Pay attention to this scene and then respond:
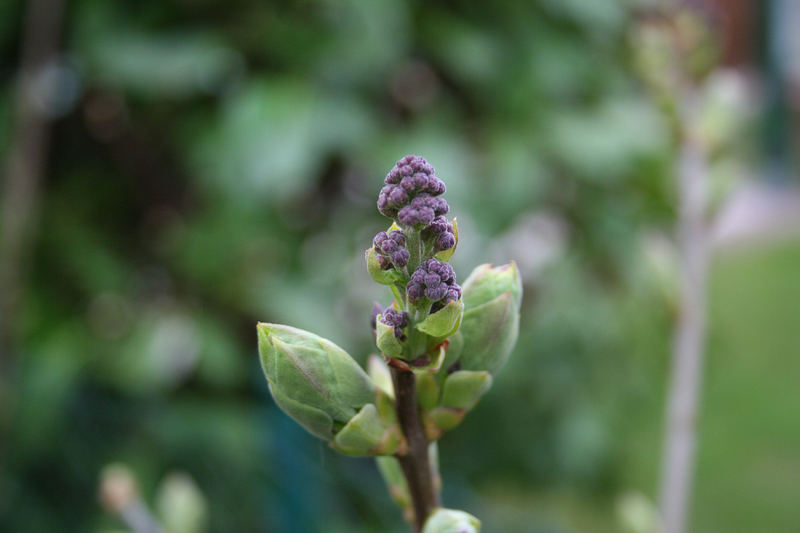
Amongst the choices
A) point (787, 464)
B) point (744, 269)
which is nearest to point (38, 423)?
point (787, 464)

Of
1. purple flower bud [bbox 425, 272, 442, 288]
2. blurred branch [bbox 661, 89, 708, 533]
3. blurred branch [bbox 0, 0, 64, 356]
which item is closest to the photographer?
purple flower bud [bbox 425, 272, 442, 288]

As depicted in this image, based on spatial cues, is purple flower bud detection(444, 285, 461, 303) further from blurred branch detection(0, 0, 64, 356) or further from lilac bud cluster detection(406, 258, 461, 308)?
blurred branch detection(0, 0, 64, 356)

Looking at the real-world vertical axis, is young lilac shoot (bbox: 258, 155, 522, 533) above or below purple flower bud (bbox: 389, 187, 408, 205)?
below

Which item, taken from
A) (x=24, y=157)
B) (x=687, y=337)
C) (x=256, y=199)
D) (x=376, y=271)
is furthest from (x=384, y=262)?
(x=24, y=157)

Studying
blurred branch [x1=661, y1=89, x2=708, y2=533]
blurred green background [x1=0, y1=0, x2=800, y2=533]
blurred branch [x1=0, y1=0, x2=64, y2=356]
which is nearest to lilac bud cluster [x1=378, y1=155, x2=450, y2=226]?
blurred branch [x1=661, y1=89, x2=708, y2=533]

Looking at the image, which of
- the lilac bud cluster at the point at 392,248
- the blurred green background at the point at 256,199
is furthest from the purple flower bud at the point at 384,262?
the blurred green background at the point at 256,199

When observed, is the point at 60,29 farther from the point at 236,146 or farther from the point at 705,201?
the point at 705,201
